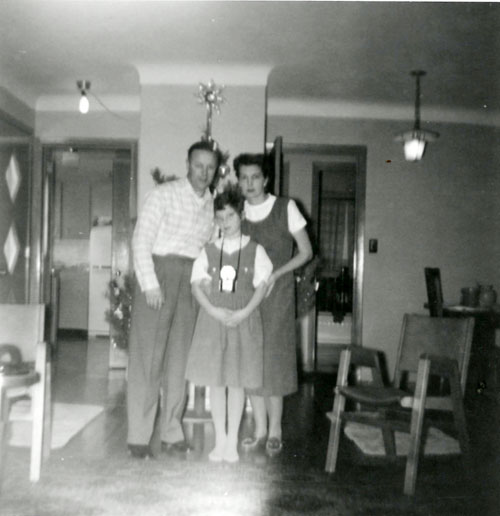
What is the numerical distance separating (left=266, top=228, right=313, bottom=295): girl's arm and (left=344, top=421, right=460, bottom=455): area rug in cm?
88

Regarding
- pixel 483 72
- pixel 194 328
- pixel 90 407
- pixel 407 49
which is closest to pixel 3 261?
pixel 90 407

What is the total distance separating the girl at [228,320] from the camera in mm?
2686

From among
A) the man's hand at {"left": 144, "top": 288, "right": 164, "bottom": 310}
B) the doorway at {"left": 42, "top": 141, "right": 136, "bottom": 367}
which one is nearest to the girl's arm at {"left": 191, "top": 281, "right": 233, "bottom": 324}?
the man's hand at {"left": 144, "top": 288, "right": 164, "bottom": 310}

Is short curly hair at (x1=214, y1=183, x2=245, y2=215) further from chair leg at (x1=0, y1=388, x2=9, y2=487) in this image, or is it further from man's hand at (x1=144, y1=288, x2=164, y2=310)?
chair leg at (x1=0, y1=388, x2=9, y2=487)

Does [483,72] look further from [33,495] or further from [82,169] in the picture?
[82,169]

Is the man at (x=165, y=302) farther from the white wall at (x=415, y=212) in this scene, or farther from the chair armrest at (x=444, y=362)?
the white wall at (x=415, y=212)

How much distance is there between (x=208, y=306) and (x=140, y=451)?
0.74 meters

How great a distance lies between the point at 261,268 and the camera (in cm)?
277

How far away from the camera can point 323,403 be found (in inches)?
166

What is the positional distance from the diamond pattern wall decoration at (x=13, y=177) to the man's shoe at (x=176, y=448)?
314 centimetres

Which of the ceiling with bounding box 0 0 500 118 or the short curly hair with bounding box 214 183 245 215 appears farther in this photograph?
the ceiling with bounding box 0 0 500 118

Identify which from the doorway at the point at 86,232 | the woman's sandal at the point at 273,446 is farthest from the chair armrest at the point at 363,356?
the doorway at the point at 86,232

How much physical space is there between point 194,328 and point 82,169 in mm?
5751

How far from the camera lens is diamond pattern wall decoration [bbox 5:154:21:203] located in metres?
5.06
